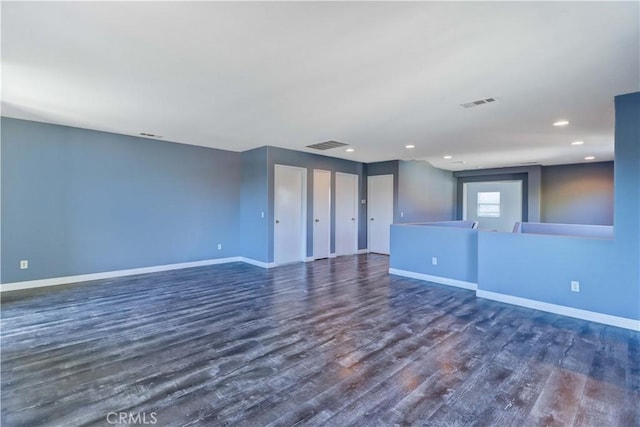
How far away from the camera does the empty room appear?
199 centimetres

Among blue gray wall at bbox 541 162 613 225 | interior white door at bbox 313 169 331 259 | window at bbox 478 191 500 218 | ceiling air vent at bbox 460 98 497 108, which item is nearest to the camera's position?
ceiling air vent at bbox 460 98 497 108

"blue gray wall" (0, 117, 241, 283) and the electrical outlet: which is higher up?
"blue gray wall" (0, 117, 241, 283)

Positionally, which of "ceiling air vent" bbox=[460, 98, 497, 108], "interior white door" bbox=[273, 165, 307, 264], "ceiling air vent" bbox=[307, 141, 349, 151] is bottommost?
"interior white door" bbox=[273, 165, 307, 264]

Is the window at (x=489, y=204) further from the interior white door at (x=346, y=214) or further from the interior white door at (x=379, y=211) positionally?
the interior white door at (x=346, y=214)

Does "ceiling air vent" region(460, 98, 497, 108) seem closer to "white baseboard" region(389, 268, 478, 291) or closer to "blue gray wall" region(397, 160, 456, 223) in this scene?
"white baseboard" region(389, 268, 478, 291)

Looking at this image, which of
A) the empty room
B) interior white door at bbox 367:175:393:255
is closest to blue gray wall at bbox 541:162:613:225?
the empty room

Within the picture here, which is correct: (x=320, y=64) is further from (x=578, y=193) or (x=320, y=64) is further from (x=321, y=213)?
(x=578, y=193)

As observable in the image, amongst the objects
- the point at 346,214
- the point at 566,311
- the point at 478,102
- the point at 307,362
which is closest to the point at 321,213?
the point at 346,214

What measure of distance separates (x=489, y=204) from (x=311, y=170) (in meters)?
6.59

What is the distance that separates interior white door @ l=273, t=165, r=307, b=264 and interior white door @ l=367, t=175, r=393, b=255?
7.56 feet

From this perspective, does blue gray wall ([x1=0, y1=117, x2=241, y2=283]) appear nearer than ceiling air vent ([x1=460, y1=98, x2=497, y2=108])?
No

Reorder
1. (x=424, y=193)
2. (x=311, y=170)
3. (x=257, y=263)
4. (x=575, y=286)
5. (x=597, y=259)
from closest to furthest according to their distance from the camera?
(x=597, y=259), (x=575, y=286), (x=257, y=263), (x=311, y=170), (x=424, y=193)

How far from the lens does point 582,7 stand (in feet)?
Result: 6.00

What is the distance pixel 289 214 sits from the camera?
670 cm
